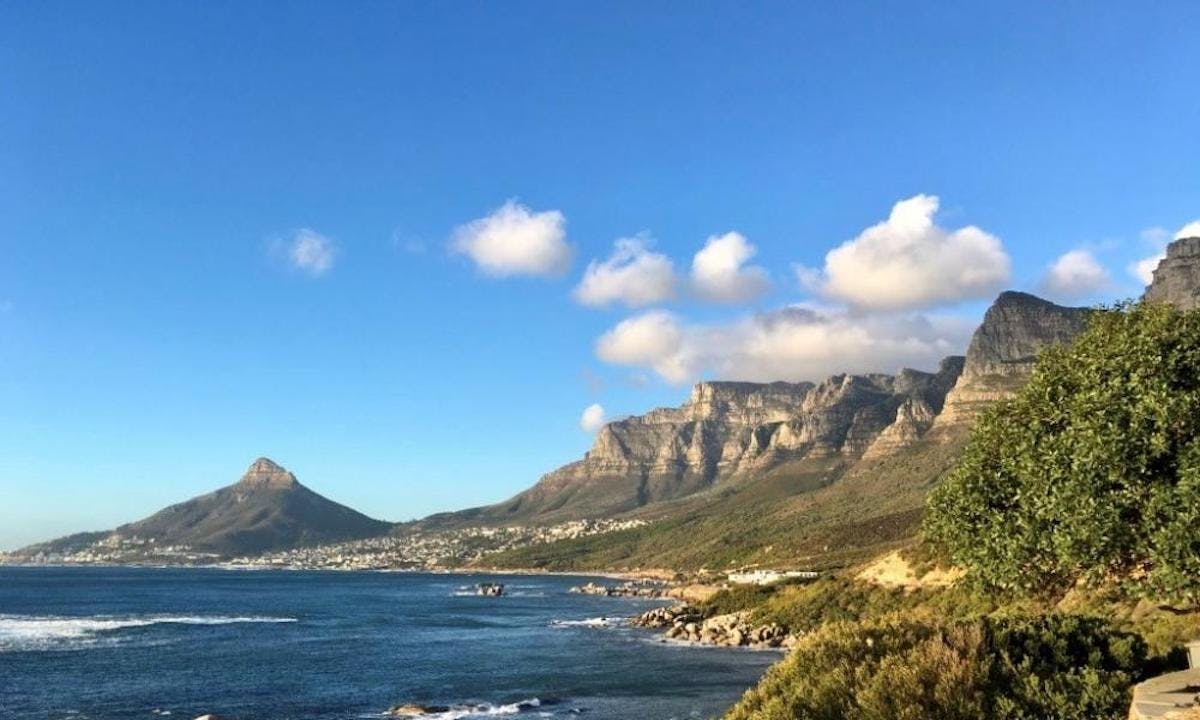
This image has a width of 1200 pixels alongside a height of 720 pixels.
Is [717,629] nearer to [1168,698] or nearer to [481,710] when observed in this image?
[481,710]

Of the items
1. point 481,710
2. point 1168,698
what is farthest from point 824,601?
point 1168,698

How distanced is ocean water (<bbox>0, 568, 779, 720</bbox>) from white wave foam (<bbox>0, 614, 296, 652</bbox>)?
25 cm

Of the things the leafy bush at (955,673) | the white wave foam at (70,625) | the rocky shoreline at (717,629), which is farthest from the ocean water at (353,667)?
the leafy bush at (955,673)

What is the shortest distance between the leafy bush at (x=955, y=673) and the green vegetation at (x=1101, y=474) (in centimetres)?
287

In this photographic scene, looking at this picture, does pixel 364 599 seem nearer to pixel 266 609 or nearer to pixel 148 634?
pixel 266 609

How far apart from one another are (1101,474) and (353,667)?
215 ft

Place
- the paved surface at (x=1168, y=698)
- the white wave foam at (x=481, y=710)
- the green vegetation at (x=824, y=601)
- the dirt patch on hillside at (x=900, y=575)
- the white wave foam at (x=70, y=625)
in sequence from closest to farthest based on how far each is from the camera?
the paved surface at (x=1168, y=698) < the white wave foam at (x=481, y=710) < the green vegetation at (x=824, y=601) < the dirt patch on hillside at (x=900, y=575) < the white wave foam at (x=70, y=625)

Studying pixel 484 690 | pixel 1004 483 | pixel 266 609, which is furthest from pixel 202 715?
pixel 266 609

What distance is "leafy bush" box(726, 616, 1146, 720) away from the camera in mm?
16734

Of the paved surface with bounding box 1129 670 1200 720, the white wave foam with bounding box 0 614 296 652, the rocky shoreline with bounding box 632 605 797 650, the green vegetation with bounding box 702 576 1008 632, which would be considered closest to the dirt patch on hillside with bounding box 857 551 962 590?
the green vegetation with bounding box 702 576 1008 632

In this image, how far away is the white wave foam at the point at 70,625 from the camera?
312 feet

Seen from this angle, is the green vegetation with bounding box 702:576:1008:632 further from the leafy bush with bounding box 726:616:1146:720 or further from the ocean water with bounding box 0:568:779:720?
the leafy bush with bounding box 726:616:1146:720

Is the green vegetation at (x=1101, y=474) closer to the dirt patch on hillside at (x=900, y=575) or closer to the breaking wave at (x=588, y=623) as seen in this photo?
the dirt patch on hillside at (x=900, y=575)

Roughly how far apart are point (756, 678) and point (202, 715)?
3498cm
